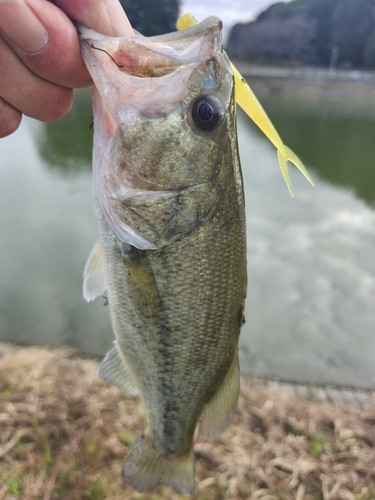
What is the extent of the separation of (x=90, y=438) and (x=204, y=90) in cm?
276

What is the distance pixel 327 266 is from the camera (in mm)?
6695

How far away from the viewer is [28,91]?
4.01ft

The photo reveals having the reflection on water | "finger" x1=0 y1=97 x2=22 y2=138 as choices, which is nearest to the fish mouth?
"finger" x1=0 y1=97 x2=22 y2=138

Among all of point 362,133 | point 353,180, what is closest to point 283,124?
point 362,133

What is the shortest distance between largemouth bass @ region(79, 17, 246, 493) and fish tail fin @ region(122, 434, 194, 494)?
271 mm

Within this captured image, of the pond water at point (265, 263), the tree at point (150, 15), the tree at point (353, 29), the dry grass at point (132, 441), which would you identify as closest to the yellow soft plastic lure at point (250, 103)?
the dry grass at point (132, 441)

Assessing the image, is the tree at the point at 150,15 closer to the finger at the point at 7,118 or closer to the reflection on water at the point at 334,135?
the reflection on water at the point at 334,135

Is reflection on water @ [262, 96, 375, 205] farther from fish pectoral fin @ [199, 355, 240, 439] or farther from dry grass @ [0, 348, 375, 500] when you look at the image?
fish pectoral fin @ [199, 355, 240, 439]

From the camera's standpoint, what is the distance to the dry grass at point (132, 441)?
2586 millimetres

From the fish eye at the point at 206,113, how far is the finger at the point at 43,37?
395 millimetres

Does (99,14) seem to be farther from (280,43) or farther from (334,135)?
(280,43)

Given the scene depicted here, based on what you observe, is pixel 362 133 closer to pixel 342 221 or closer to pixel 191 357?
pixel 342 221

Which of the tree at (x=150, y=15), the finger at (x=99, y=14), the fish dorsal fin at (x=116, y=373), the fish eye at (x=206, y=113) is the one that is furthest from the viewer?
the tree at (x=150, y=15)

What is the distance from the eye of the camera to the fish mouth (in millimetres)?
1104
